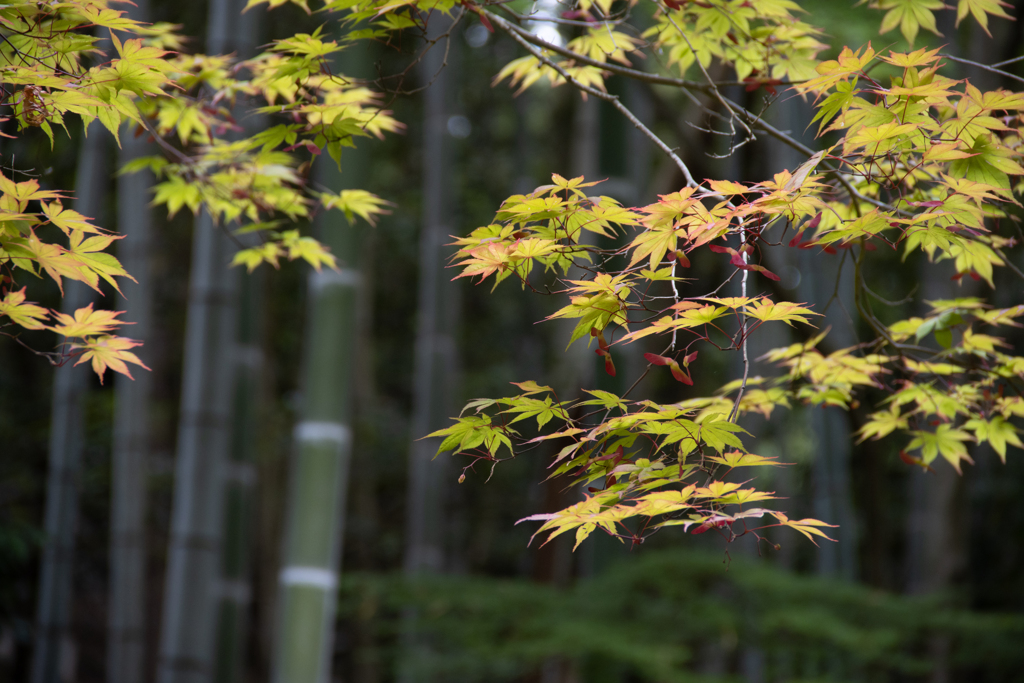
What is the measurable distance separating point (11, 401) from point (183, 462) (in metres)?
3.37

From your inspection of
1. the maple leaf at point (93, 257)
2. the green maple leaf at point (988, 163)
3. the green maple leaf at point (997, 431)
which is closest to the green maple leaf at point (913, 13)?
the green maple leaf at point (988, 163)

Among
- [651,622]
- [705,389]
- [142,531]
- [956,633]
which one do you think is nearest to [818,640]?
[651,622]

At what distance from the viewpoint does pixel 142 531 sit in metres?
4.71

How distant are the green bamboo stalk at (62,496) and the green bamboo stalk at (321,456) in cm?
223

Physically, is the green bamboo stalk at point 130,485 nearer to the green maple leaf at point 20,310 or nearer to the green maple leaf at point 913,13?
the green maple leaf at point 20,310

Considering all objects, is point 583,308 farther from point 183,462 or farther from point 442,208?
point 442,208

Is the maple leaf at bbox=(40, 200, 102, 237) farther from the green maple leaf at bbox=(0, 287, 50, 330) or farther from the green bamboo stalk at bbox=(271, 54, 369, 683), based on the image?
the green bamboo stalk at bbox=(271, 54, 369, 683)

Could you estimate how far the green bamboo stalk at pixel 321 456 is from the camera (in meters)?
2.54

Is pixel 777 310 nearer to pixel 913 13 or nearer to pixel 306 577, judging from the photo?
pixel 913 13

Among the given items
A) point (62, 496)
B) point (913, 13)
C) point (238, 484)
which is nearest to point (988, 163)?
point (913, 13)

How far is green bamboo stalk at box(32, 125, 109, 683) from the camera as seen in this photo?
Result: 4203 mm

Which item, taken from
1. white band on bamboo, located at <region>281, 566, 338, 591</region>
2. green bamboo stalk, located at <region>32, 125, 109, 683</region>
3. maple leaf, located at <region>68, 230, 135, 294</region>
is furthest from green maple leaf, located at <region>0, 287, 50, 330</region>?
green bamboo stalk, located at <region>32, 125, 109, 683</region>

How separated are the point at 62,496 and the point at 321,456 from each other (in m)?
2.46

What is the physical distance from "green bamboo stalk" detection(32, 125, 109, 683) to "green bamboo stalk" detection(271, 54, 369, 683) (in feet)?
7.32
